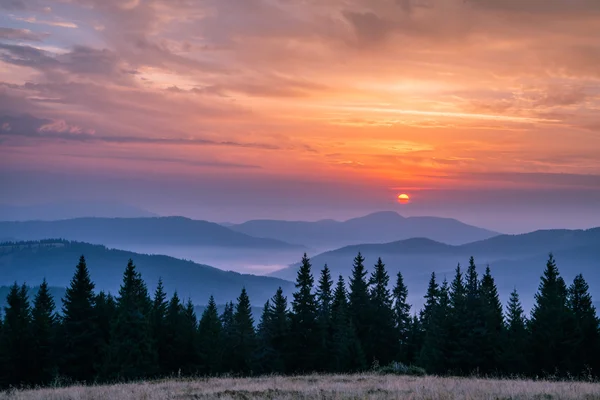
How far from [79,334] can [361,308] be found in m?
29.8

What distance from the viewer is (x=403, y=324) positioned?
255 feet

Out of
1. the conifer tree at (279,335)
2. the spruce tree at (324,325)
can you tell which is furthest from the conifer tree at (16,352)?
the spruce tree at (324,325)

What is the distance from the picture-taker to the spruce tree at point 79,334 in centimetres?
5609

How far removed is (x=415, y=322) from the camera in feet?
258

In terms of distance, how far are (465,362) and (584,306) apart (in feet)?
60.3

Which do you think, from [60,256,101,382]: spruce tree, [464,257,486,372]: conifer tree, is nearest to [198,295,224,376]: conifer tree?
[60,256,101,382]: spruce tree

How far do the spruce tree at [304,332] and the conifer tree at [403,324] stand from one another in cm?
1020

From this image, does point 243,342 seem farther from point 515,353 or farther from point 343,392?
point 343,392

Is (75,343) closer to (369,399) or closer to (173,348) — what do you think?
(173,348)

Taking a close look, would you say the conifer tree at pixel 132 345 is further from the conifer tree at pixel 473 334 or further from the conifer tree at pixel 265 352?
the conifer tree at pixel 473 334

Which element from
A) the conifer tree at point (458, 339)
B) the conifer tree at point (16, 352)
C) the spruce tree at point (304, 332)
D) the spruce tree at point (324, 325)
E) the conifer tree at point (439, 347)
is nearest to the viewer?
the conifer tree at point (439, 347)

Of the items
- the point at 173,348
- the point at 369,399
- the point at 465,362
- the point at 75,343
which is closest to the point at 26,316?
the point at 75,343

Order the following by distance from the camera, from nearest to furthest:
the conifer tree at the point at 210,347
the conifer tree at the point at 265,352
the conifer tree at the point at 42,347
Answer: the conifer tree at the point at 42,347 → the conifer tree at the point at 210,347 → the conifer tree at the point at 265,352

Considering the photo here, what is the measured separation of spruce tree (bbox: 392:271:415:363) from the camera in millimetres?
69500
